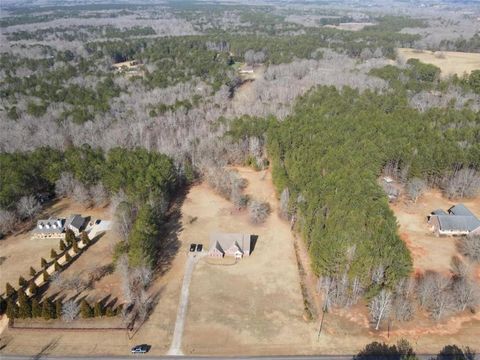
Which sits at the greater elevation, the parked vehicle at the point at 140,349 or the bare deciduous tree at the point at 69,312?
the bare deciduous tree at the point at 69,312

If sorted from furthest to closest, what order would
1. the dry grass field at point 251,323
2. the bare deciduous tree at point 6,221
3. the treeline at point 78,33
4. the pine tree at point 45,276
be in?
the treeline at point 78,33 < the bare deciduous tree at point 6,221 < the pine tree at point 45,276 < the dry grass field at point 251,323

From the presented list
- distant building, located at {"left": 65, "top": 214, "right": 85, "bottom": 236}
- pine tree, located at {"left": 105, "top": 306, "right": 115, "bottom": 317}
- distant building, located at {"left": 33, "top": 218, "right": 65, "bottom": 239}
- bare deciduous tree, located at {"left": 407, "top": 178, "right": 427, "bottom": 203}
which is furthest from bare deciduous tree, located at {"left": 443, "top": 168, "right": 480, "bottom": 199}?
distant building, located at {"left": 33, "top": 218, "right": 65, "bottom": 239}

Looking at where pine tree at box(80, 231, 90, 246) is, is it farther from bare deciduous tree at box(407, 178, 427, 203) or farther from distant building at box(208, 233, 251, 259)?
bare deciduous tree at box(407, 178, 427, 203)

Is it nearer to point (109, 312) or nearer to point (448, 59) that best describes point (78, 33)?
point (448, 59)

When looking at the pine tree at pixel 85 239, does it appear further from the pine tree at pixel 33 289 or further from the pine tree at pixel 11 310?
the pine tree at pixel 11 310

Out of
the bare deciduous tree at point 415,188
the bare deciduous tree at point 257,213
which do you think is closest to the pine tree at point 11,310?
the bare deciduous tree at point 257,213

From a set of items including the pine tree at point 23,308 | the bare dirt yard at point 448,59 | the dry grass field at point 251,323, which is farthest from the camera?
the bare dirt yard at point 448,59

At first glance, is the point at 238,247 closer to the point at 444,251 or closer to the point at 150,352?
the point at 150,352
